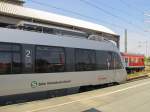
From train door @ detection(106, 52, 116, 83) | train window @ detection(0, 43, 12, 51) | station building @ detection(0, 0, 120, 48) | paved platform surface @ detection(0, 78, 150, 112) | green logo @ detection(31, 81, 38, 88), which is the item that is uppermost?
station building @ detection(0, 0, 120, 48)

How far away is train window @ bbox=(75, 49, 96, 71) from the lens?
15883 millimetres

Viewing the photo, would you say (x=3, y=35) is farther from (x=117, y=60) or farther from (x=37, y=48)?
(x=117, y=60)

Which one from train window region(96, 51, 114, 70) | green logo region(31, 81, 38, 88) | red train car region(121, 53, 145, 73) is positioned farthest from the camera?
red train car region(121, 53, 145, 73)

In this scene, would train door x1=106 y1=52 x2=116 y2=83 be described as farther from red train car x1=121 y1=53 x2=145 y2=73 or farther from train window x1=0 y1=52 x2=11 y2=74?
red train car x1=121 y1=53 x2=145 y2=73

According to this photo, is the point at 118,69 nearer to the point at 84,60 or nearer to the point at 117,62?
the point at 117,62

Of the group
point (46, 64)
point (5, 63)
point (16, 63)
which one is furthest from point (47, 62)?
point (5, 63)

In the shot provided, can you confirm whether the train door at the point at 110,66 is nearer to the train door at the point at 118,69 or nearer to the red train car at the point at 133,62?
the train door at the point at 118,69

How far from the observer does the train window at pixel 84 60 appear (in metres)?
15.9

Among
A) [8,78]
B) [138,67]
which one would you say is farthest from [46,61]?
[138,67]

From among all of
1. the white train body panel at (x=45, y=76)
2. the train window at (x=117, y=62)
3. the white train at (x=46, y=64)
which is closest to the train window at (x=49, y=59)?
the white train at (x=46, y=64)

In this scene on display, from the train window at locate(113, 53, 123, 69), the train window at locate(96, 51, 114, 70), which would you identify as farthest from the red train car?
the train window at locate(96, 51, 114, 70)

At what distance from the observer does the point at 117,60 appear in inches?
814

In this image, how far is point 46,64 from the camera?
13625mm

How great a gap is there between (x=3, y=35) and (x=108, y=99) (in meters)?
5.44
